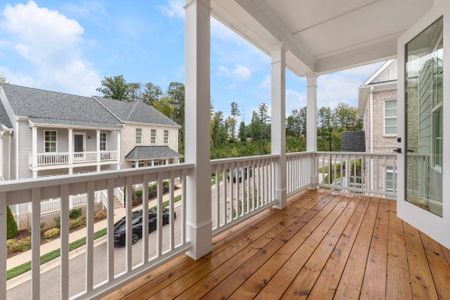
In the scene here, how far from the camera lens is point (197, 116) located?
179 centimetres

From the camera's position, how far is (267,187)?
118 inches

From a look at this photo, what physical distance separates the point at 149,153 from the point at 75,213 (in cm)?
53

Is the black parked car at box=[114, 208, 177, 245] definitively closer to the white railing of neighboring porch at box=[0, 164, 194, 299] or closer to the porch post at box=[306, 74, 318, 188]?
the white railing of neighboring porch at box=[0, 164, 194, 299]

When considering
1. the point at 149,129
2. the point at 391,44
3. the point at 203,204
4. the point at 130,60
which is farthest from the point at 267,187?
the point at 391,44

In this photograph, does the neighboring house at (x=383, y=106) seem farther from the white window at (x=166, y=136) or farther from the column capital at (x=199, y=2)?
the white window at (x=166, y=136)

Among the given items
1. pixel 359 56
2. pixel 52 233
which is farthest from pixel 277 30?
pixel 52 233

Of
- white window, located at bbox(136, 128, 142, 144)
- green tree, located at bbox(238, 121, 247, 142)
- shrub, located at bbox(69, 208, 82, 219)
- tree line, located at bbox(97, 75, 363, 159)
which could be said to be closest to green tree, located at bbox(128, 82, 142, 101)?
tree line, located at bbox(97, 75, 363, 159)

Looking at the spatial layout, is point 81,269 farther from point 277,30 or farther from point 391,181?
point 391,181

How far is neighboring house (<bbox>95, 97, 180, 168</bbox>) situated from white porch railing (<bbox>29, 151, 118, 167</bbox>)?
0.33ft

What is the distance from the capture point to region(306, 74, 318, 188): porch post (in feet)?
13.8

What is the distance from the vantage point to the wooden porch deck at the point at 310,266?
1.42m

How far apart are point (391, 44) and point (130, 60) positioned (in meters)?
3.92

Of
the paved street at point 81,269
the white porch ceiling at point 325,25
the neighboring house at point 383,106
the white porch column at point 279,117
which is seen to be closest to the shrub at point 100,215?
the paved street at point 81,269

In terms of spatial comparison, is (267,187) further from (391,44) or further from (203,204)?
(391,44)
